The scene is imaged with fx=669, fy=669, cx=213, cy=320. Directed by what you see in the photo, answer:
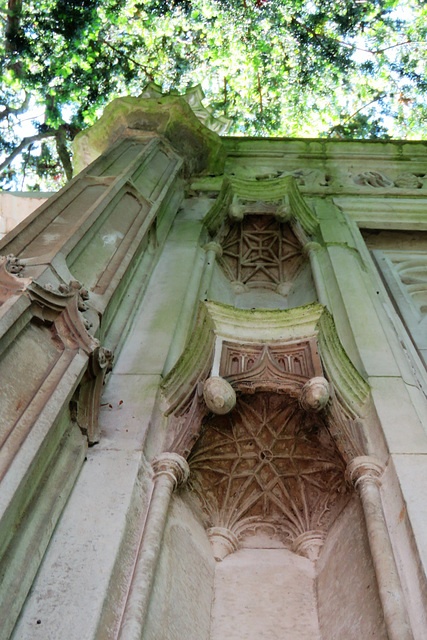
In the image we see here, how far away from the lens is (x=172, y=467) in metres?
3.62

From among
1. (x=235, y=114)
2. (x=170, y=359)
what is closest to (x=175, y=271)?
(x=170, y=359)

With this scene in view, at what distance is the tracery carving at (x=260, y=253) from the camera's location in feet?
22.0

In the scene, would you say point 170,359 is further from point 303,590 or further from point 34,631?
point 34,631

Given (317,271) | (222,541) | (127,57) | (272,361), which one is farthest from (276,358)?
(127,57)

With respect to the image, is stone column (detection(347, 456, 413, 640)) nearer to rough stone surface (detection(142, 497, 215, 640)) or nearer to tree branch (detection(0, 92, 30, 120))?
rough stone surface (detection(142, 497, 215, 640))

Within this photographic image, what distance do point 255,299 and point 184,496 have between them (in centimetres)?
287

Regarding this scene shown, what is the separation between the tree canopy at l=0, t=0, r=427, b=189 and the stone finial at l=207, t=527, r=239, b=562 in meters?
8.43

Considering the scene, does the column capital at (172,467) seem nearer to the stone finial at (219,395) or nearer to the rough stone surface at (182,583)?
the rough stone surface at (182,583)

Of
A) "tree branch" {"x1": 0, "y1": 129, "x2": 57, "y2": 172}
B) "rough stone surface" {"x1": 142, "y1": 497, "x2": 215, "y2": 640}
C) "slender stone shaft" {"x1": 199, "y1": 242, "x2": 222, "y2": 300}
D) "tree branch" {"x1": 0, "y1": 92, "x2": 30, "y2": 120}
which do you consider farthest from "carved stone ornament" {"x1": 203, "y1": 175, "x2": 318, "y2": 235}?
"tree branch" {"x1": 0, "y1": 92, "x2": 30, "y2": 120}

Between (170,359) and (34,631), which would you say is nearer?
(34,631)

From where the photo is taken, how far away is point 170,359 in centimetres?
450

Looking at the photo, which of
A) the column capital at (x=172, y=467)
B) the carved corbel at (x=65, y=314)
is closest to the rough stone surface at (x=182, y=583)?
the column capital at (x=172, y=467)

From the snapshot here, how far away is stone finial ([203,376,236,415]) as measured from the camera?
395cm

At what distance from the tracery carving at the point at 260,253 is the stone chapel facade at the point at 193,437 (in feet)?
0.78
